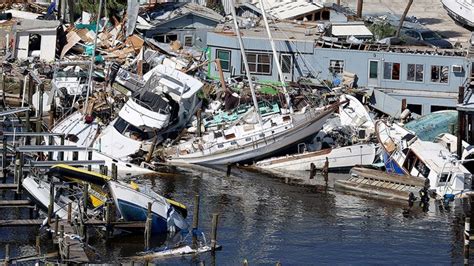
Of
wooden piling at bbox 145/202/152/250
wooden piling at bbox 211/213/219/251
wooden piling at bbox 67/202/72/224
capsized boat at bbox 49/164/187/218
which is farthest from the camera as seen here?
capsized boat at bbox 49/164/187/218

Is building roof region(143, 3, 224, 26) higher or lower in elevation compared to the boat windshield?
higher

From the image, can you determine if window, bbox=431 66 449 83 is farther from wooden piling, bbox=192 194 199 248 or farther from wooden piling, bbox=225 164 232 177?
wooden piling, bbox=192 194 199 248

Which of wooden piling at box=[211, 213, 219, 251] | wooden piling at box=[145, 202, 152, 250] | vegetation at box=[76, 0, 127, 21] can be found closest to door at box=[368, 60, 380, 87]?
vegetation at box=[76, 0, 127, 21]

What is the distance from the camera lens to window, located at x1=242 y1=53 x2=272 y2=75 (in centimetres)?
8394

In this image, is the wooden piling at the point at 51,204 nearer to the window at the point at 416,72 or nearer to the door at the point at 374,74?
the door at the point at 374,74

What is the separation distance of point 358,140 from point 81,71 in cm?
1802

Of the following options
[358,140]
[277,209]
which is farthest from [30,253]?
[358,140]

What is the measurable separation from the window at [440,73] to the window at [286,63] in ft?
26.8

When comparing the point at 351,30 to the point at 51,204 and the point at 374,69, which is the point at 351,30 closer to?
the point at 374,69

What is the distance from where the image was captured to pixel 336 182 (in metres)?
71.1

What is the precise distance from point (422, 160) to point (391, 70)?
1314 centimetres

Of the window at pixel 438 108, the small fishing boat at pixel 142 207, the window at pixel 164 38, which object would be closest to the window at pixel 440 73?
the window at pixel 438 108

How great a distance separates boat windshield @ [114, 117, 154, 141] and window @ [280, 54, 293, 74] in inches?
450

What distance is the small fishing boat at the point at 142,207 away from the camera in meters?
60.1
